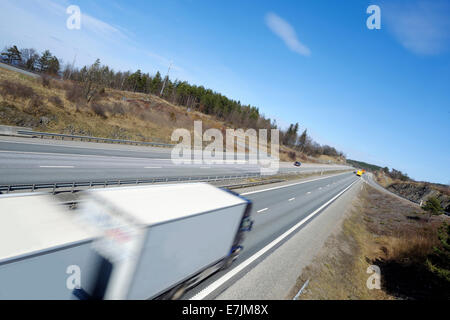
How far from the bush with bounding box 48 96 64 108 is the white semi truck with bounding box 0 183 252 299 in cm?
3458

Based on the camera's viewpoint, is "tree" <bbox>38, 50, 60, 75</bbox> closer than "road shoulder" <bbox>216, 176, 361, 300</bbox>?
No

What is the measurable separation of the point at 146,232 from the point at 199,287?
395 cm

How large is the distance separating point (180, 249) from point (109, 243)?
1.75 metres

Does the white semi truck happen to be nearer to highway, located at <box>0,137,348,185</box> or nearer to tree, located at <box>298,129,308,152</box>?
highway, located at <box>0,137,348,185</box>

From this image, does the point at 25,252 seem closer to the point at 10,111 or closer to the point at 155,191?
the point at 155,191

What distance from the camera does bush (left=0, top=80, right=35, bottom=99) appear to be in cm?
2617

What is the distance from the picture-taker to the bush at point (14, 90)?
85.9 ft

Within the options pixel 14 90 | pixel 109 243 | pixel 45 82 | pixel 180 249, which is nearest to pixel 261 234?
pixel 180 249

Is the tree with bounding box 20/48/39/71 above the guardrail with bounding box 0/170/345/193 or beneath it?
above

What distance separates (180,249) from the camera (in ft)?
17.5

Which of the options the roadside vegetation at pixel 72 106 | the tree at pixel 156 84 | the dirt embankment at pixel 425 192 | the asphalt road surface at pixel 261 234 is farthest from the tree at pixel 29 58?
the dirt embankment at pixel 425 192

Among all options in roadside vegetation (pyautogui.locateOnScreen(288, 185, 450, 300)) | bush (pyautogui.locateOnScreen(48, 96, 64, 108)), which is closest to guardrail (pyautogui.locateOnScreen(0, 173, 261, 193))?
roadside vegetation (pyautogui.locateOnScreen(288, 185, 450, 300))

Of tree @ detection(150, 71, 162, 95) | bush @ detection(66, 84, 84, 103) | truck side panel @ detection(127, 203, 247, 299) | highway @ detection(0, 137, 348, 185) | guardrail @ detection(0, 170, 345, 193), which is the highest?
tree @ detection(150, 71, 162, 95)

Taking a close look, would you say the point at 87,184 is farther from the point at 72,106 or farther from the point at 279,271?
the point at 72,106
